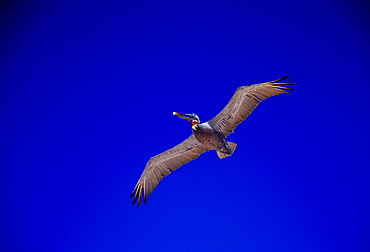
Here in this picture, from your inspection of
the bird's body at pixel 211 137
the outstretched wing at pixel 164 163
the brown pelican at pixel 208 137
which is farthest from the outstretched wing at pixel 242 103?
the outstretched wing at pixel 164 163

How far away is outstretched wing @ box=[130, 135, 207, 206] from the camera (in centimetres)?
983

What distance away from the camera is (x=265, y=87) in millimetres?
8242

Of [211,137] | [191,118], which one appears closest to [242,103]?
[211,137]

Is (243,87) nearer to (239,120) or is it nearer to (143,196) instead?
(239,120)

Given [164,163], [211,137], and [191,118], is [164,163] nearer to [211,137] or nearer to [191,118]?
[191,118]

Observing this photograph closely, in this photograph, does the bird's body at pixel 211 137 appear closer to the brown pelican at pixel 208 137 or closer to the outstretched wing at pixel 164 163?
the brown pelican at pixel 208 137

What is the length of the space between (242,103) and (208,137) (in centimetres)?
145

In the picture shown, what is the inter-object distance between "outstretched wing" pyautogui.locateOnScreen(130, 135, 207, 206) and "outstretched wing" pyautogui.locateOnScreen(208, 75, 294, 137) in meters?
1.18

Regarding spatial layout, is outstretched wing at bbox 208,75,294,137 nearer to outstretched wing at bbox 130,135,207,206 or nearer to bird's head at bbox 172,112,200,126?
bird's head at bbox 172,112,200,126

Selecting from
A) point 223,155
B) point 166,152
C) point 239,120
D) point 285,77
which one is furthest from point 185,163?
point 285,77

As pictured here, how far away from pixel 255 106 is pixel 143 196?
475 cm

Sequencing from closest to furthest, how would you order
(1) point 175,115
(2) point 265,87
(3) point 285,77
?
1. (3) point 285,77
2. (2) point 265,87
3. (1) point 175,115

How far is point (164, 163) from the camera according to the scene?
32.9 feet

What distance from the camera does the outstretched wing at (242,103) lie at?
8203 mm
